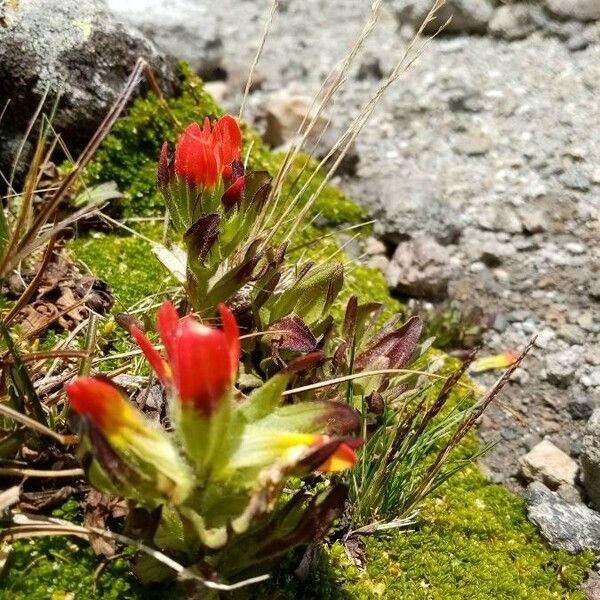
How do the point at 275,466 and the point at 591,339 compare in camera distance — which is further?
the point at 591,339

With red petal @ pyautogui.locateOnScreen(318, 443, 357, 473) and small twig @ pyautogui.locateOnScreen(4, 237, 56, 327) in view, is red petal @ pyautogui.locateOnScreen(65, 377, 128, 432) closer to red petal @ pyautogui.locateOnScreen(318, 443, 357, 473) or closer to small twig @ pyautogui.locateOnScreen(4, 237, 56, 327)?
red petal @ pyautogui.locateOnScreen(318, 443, 357, 473)

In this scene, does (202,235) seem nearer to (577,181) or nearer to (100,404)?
(100,404)

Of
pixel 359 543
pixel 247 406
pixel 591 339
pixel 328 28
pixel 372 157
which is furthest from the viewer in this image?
pixel 328 28

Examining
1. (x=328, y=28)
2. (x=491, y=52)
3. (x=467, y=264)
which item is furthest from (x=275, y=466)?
(x=328, y=28)

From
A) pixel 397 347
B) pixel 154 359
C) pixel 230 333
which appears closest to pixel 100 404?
pixel 154 359

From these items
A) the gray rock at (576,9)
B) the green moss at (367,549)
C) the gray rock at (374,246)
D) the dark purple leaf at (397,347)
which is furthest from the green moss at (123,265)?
the gray rock at (576,9)

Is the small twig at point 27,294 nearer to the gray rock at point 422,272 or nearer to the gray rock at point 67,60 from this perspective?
the gray rock at point 67,60

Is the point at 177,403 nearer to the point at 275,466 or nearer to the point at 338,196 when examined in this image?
the point at 275,466
